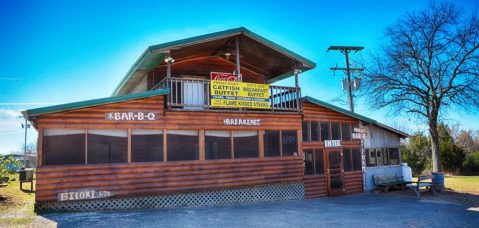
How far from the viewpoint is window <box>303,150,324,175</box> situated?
16641 mm

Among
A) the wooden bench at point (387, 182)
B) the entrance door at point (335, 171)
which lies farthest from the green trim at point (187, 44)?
the wooden bench at point (387, 182)

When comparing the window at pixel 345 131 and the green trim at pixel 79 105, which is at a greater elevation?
the green trim at pixel 79 105

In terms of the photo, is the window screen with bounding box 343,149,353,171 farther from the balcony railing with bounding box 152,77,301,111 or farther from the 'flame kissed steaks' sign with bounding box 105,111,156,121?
the 'flame kissed steaks' sign with bounding box 105,111,156,121

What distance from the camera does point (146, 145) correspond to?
42.0 feet

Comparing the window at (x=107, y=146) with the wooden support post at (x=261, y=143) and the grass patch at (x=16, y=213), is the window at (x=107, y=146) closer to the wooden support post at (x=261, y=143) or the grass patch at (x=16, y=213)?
the grass patch at (x=16, y=213)

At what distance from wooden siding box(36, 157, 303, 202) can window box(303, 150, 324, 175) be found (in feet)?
2.13

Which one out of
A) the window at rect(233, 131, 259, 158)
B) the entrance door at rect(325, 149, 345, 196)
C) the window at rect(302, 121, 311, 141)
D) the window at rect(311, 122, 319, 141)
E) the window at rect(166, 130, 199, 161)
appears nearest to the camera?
the window at rect(166, 130, 199, 161)

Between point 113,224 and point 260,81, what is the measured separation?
37.3 ft

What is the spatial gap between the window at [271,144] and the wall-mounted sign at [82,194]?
256 inches

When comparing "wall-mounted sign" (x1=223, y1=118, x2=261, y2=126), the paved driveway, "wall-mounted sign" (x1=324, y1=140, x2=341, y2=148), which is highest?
"wall-mounted sign" (x1=223, y1=118, x2=261, y2=126)

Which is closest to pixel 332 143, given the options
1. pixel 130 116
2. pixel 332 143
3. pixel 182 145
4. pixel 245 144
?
pixel 332 143

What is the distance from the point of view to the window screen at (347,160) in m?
18.0

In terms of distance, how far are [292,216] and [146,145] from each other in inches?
219

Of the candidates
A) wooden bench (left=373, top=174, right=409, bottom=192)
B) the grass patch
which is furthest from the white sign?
the grass patch
